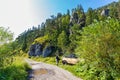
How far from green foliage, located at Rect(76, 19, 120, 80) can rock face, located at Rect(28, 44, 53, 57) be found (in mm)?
105164

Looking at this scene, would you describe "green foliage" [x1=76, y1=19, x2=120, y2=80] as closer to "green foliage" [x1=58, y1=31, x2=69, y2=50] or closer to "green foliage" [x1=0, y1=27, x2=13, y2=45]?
"green foliage" [x1=0, y1=27, x2=13, y2=45]

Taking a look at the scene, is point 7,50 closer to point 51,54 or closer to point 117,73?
point 117,73

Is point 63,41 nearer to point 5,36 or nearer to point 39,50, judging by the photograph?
point 39,50

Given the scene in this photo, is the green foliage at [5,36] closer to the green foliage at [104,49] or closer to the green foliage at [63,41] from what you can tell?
the green foliage at [104,49]

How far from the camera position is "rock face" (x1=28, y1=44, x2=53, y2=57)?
13075 centimetres

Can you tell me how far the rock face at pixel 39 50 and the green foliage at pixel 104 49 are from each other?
105m

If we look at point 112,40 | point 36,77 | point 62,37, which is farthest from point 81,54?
point 62,37

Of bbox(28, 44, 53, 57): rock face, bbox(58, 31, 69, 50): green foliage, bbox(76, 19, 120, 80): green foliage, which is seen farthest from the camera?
bbox(28, 44, 53, 57): rock face

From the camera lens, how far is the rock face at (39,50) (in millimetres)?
130750

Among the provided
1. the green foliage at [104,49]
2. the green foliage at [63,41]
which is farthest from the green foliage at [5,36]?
the green foliage at [63,41]

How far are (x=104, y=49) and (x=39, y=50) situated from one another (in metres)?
120

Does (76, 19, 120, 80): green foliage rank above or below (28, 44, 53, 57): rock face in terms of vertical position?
below

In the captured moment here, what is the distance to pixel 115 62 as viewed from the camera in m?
22.8

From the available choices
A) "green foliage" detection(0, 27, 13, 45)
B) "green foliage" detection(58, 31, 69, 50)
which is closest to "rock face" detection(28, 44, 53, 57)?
"green foliage" detection(58, 31, 69, 50)
